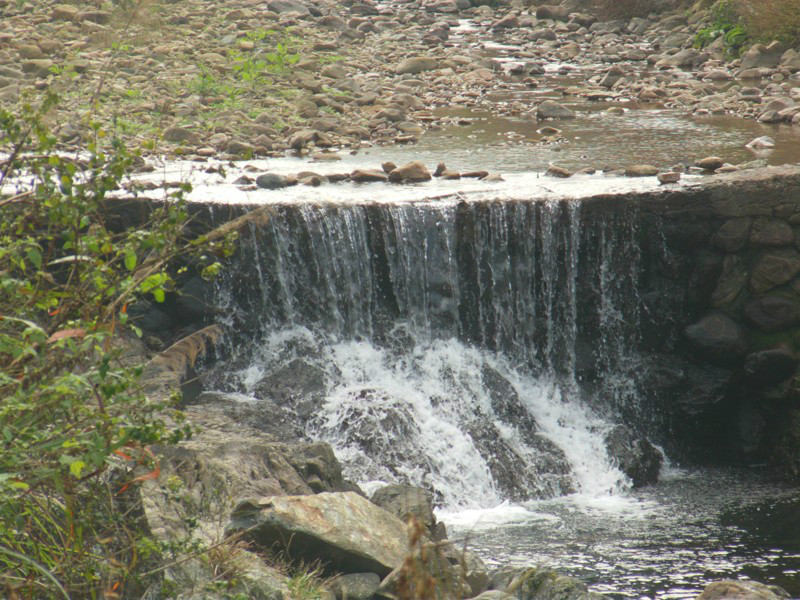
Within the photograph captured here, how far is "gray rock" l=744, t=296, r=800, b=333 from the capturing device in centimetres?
857

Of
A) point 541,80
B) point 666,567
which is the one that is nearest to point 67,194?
point 666,567

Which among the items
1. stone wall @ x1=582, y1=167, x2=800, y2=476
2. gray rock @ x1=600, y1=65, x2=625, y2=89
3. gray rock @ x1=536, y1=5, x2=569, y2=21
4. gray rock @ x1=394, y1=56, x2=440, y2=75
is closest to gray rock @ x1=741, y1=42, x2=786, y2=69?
gray rock @ x1=600, y1=65, x2=625, y2=89

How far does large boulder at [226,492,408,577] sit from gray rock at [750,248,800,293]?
4.89m

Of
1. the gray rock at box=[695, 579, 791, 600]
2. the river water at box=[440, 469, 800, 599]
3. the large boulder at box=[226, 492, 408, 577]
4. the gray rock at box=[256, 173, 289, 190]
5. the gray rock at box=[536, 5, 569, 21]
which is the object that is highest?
the gray rock at box=[536, 5, 569, 21]

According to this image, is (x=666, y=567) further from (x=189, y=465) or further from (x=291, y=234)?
(x=291, y=234)

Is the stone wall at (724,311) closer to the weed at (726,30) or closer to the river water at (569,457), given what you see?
the river water at (569,457)

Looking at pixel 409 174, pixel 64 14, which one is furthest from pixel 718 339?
pixel 64 14

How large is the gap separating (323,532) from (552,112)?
10076 millimetres

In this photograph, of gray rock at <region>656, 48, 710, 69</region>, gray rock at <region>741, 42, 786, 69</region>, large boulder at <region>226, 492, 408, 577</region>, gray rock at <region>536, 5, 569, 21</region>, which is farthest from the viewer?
gray rock at <region>536, 5, 569, 21</region>

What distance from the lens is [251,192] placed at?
372 inches

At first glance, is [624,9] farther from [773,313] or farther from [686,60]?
[773,313]

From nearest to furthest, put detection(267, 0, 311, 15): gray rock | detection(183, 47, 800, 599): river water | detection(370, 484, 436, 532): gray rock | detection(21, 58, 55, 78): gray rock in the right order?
detection(370, 484, 436, 532): gray rock, detection(183, 47, 800, 599): river water, detection(21, 58, 55, 78): gray rock, detection(267, 0, 311, 15): gray rock

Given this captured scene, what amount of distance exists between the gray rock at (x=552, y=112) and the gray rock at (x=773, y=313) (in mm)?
5759

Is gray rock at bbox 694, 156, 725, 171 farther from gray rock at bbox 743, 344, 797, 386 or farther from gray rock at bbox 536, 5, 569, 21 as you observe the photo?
gray rock at bbox 536, 5, 569, 21
